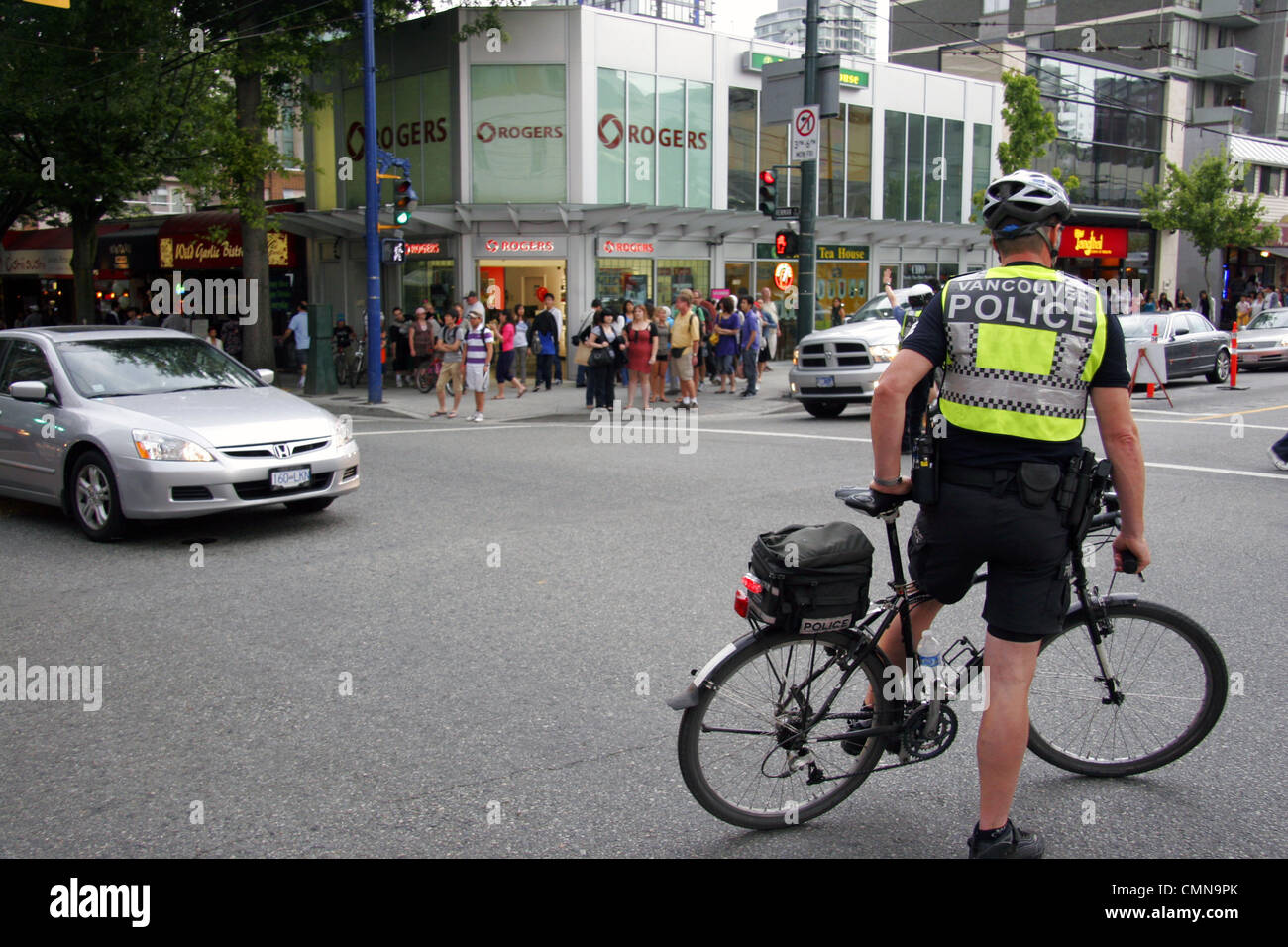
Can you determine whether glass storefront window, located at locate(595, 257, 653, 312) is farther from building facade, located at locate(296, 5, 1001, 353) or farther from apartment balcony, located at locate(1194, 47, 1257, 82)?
apartment balcony, located at locate(1194, 47, 1257, 82)

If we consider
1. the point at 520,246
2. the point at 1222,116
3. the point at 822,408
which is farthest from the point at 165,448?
the point at 1222,116

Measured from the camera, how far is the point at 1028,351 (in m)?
3.21

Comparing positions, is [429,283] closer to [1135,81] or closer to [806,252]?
[806,252]

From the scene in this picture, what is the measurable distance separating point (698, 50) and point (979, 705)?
25.5m

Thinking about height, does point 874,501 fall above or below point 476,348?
above

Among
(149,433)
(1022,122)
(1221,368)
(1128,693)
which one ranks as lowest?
(1221,368)

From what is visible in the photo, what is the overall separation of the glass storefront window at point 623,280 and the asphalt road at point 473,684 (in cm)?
1660

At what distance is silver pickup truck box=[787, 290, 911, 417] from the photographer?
16312 millimetres

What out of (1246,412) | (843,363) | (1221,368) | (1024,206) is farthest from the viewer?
(1221,368)

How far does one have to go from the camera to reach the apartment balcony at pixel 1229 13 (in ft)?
167

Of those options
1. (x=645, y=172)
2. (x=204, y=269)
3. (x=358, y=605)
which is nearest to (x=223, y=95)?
(x=204, y=269)

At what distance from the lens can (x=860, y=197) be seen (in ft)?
103

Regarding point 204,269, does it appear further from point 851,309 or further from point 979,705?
point 979,705

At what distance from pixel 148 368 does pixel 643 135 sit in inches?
751
